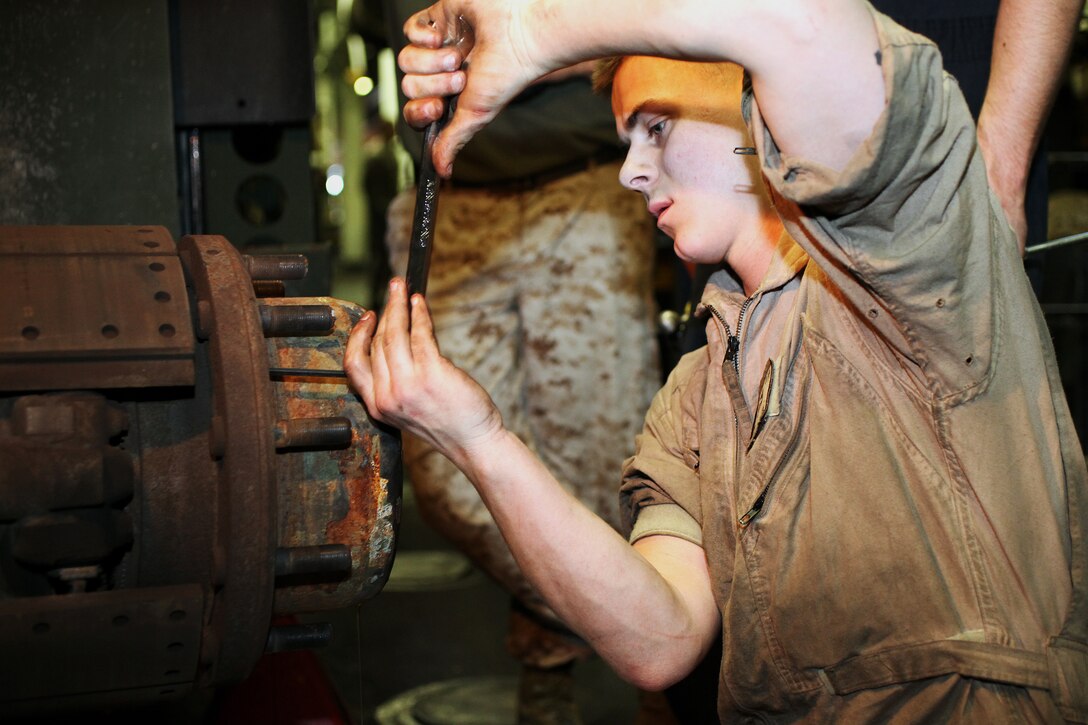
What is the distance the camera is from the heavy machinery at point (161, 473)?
102 centimetres

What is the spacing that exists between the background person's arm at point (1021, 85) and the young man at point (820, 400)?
0.44m

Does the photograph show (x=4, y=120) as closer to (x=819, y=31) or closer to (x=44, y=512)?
(x=44, y=512)

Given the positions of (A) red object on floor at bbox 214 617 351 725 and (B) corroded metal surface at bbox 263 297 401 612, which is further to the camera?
(A) red object on floor at bbox 214 617 351 725

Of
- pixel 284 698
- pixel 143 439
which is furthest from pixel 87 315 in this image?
pixel 284 698

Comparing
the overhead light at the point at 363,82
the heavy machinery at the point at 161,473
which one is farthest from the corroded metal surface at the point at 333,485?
the overhead light at the point at 363,82

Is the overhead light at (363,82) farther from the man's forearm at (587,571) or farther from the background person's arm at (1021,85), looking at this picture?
the man's forearm at (587,571)

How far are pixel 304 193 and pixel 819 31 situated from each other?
1.20 meters

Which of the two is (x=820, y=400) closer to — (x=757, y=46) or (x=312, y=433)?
(x=757, y=46)

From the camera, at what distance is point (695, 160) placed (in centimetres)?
134

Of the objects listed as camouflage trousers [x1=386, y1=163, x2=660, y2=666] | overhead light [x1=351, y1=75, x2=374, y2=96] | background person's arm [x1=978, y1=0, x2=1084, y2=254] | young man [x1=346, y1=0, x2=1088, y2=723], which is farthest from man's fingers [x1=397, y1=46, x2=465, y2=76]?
overhead light [x1=351, y1=75, x2=374, y2=96]

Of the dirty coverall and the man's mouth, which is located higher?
the man's mouth

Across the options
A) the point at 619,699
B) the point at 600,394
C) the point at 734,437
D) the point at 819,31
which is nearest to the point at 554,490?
the point at 734,437

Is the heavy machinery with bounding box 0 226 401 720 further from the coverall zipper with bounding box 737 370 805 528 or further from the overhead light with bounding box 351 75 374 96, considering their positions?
the overhead light with bounding box 351 75 374 96

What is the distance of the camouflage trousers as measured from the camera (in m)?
2.62
